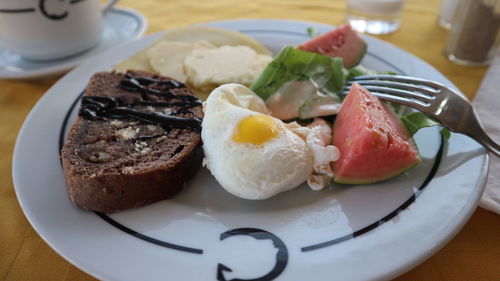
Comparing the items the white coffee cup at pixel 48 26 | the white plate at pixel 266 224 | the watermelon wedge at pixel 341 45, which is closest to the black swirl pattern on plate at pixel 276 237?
the white plate at pixel 266 224

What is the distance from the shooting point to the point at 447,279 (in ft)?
3.52

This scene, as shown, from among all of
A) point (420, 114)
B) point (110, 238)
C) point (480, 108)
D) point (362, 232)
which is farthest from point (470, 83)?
point (110, 238)

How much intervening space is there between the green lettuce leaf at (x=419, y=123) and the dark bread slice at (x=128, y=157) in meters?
0.79

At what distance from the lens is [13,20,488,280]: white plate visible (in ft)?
3.11

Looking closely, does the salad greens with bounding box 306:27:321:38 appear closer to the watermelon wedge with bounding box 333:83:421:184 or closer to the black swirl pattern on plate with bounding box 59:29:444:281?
the watermelon wedge with bounding box 333:83:421:184

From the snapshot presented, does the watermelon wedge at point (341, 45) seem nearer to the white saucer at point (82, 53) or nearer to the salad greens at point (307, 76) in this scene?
the salad greens at point (307, 76)

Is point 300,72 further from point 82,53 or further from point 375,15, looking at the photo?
point 82,53

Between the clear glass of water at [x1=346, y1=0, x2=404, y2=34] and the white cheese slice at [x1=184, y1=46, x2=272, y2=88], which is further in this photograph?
the clear glass of water at [x1=346, y1=0, x2=404, y2=34]

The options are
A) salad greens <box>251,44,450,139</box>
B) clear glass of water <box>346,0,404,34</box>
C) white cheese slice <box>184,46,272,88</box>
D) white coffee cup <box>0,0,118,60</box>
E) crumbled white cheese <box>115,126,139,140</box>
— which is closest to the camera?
crumbled white cheese <box>115,126,139,140</box>

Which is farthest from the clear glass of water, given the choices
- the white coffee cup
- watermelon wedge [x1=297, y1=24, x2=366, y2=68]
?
the white coffee cup

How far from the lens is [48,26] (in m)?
1.97

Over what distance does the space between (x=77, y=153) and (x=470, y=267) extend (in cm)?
129

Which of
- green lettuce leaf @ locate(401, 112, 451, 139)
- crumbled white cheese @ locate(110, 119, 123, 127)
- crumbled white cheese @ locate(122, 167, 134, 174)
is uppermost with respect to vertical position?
green lettuce leaf @ locate(401, 112, 451, 139)

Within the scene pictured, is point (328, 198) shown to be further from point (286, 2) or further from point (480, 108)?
point (286, 2)
